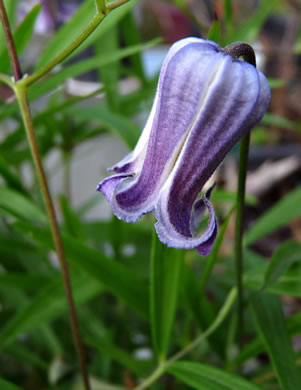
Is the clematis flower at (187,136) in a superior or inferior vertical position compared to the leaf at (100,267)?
superior

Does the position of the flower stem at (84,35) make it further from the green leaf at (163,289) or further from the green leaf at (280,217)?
the green leaf at (280,217)

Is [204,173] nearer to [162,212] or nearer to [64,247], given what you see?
[162,212]

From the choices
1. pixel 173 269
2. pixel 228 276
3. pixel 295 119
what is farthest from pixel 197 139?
pixel 295 119

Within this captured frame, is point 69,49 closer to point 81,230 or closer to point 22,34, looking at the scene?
point 22,34

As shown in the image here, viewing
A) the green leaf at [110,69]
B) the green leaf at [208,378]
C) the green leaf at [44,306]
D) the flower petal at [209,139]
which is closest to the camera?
the flower petal at [209,139]

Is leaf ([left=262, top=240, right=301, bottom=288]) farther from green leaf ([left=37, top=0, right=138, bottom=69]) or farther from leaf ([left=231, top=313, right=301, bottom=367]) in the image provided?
green leaf ([left=37, top=0, right=138, bottom=69])

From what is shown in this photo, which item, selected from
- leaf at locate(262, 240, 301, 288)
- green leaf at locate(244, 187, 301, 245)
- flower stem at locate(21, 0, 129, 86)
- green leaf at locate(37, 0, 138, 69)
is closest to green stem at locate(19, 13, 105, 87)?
flower stem at locate(21, 0, 129, 86)

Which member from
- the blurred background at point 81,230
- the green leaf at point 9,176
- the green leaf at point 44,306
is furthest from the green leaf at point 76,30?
the green leaf at point 44,306
